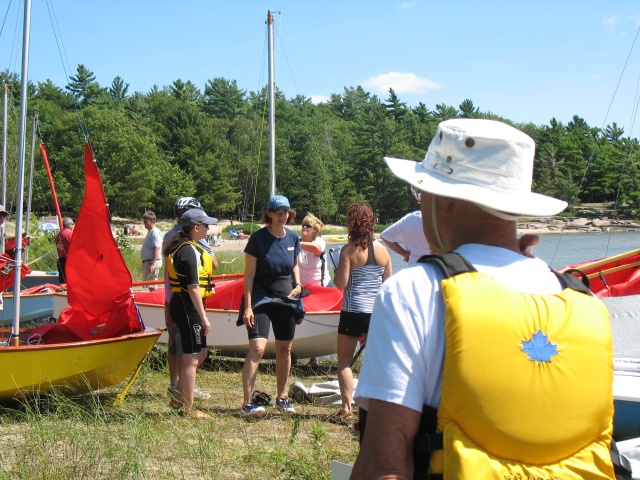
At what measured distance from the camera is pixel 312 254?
325 inches

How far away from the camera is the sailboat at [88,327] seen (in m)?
5.80

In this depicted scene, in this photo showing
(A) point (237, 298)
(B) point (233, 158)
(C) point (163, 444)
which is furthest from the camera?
(B) point (233, 158)

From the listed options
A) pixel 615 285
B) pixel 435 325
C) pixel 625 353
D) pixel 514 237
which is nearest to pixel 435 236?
pixel 514 237

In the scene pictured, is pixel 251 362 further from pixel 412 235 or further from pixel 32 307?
pixel 32 307

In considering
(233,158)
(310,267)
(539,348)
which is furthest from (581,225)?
(539,348)

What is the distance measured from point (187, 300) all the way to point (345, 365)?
131cm

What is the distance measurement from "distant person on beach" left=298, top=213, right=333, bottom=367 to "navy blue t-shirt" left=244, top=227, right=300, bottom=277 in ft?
5.18

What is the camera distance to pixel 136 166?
63719mm

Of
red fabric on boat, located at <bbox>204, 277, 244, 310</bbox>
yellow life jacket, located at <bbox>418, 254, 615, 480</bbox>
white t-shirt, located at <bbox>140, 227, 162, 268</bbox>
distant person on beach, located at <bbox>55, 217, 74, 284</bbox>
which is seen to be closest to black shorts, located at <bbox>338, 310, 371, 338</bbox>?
red fabric on boat, located at <bbox>204, 277, 244, 310</bbox>

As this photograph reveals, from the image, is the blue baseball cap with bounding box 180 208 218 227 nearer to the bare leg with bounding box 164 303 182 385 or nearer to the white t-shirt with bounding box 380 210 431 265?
the bare leg with bounding box 164 303 182 385

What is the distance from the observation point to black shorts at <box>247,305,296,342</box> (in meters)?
5.98

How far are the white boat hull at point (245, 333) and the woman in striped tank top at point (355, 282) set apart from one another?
2.14 metres

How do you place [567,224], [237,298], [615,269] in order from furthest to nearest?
[567,224] < [237,298] < [615,269]

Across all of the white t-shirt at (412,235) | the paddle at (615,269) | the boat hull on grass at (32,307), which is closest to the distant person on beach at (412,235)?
the white t-shirt at (412,235)
